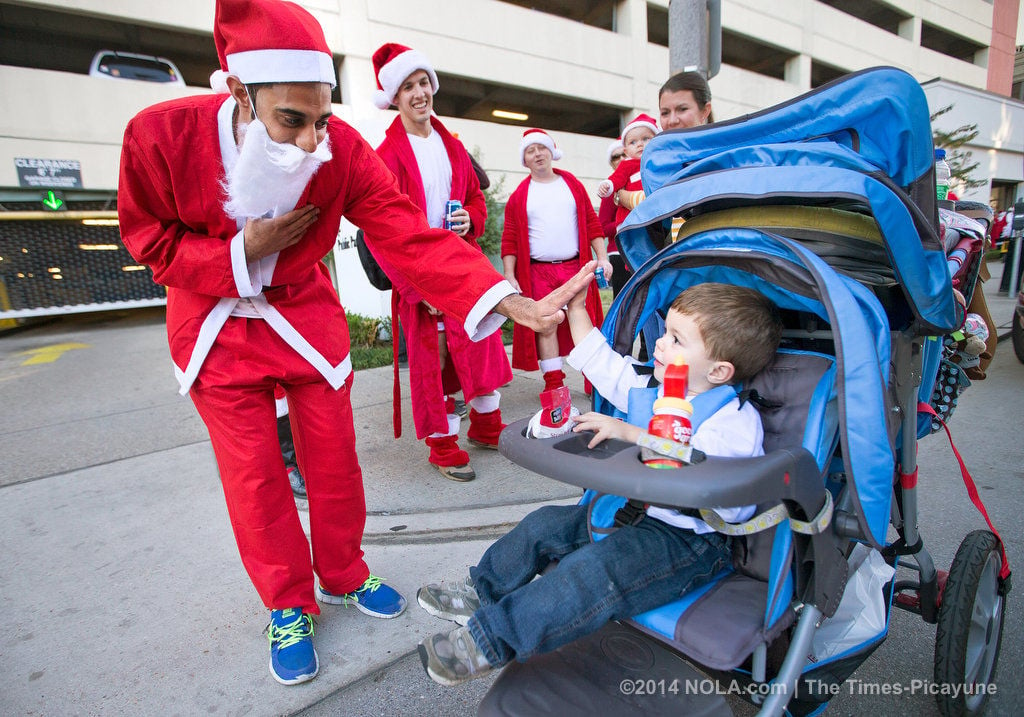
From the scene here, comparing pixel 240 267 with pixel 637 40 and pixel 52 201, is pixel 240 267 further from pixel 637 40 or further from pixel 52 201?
pixel 637 40

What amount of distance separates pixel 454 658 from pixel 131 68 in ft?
42.9

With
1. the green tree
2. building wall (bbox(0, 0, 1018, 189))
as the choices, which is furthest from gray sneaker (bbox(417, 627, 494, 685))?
the green tree

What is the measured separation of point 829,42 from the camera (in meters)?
18.8

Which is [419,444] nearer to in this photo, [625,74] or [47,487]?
[47,487]

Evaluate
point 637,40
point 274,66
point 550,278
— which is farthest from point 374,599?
point 637,40

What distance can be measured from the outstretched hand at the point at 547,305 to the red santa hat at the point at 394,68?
5.70ft

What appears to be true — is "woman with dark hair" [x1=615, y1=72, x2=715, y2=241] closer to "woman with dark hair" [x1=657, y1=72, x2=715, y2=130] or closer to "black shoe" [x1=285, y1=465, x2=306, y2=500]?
"woman with dark hair" [x1=657, y1=72, x2=715, y2=130]

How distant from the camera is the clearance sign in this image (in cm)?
948

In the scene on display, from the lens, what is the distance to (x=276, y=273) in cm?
182

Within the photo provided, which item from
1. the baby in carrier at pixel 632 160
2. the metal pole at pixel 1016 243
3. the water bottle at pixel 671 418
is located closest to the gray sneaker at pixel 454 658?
the water bottle at pixel 671 418

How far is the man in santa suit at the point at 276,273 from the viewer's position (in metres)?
1.56

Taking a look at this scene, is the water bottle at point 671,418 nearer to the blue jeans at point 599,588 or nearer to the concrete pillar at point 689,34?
the blue jeans at point 599,588

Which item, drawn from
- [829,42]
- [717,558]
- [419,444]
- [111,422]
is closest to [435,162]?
[419,444]

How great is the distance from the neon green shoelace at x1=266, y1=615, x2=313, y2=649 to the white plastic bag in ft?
5.06
